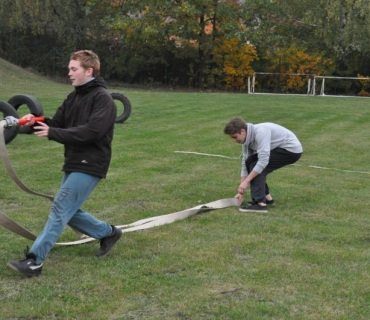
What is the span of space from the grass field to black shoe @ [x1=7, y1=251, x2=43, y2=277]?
0.06 meters

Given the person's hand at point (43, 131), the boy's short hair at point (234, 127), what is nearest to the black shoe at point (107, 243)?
the person's hand at point (43, 131)

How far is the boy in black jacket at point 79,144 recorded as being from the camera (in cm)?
499

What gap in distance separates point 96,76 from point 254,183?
3081 millimetres

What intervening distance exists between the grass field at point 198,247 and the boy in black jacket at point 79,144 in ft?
0.93

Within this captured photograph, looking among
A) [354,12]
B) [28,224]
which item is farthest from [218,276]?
[354,12]

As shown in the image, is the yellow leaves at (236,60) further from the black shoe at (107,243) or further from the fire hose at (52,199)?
the black shoe at (107,243)

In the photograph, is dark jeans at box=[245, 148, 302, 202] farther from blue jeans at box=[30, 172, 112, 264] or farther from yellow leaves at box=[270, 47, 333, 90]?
yellow leaves at box=[270, 47, 333, 90]

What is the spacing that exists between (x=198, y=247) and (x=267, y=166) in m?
2.17

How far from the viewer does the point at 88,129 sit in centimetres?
496

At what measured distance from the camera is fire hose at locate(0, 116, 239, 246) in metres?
5.21

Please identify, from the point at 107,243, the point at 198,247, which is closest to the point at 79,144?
the point at 107,243

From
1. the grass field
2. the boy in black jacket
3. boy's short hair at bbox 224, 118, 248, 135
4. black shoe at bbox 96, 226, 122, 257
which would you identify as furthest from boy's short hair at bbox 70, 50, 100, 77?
boy's short hair at bbox 224, 118, 248, 135

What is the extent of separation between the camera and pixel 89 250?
588 centimetres

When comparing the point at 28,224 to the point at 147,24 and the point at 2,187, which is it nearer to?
the point at 2,187
